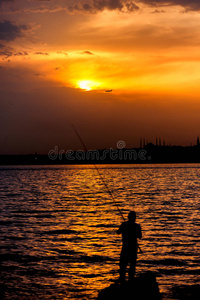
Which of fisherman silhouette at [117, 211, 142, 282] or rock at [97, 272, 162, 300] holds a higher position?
fisherman silhouette at [117, 211, 142, 282]

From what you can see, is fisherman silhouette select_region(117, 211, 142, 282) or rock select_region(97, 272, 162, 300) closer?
rock select_region(97, 272, 162, 300)

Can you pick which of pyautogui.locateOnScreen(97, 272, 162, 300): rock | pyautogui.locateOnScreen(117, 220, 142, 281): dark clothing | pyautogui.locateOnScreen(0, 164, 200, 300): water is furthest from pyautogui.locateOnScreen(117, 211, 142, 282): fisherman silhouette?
pyautogui.locateOnScreen(0, 164, 200, 300): water

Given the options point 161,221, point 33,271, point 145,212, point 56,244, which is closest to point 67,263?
point 33,271

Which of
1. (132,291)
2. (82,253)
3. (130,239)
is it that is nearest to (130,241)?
(130,239)

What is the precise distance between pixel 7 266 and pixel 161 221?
56.1ft

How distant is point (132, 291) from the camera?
11.9 metres

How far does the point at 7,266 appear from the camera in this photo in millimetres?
19109

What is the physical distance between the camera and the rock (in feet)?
38.5

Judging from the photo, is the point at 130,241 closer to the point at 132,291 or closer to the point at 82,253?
the point at 132,291

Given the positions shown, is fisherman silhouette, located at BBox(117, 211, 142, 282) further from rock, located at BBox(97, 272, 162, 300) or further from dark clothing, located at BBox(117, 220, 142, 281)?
rock, located at BBox(97, 272, 162, 300)

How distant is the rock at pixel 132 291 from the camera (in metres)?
11.8

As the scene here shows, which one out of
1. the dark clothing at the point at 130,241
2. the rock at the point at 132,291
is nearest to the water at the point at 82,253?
the dark clothing at the point at 130,241

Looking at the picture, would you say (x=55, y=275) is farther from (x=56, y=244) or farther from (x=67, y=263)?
(x=56, y=244)

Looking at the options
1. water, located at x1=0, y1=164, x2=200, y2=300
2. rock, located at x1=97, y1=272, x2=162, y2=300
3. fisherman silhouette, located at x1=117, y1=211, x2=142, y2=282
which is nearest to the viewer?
rock, located at x1=97, y1=272, x2=162, y2=300
